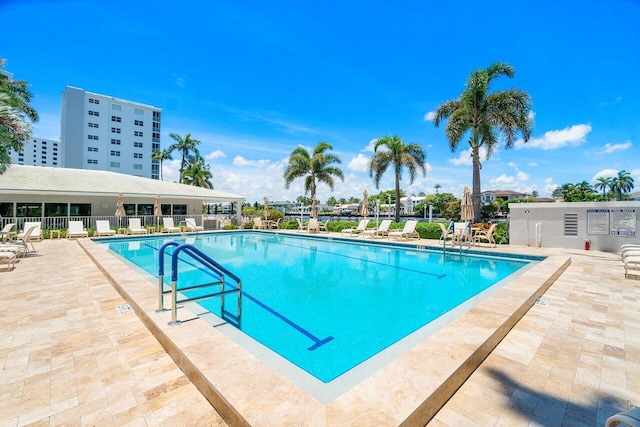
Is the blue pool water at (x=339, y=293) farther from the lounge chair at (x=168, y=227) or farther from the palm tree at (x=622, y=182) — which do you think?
the palm tree at (x=622, y=182)

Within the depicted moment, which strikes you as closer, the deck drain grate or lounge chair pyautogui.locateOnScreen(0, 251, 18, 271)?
the deck drain grate

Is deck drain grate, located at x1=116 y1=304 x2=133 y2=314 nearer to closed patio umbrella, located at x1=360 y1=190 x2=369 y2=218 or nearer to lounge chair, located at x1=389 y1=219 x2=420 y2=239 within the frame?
lounge chair, located at x1=389 y1=219 x2=420 y2=239

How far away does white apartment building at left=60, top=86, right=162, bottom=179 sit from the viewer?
46.3 meters

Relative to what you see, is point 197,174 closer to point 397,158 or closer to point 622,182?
point 397,158

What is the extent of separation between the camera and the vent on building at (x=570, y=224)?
39.1 ft

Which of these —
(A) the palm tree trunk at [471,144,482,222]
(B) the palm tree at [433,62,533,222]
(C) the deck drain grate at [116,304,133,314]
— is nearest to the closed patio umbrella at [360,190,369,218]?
(B) the palm tree at [433,62,533,222]

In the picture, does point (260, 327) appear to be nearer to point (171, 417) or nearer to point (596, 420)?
point (171, 417)

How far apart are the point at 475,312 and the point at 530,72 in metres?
17.1

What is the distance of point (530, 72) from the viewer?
15469mm

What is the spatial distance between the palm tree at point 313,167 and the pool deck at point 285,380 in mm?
19528

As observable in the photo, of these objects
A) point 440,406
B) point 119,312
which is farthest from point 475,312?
point 119,312

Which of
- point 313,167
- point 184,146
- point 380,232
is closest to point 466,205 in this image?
point 380,232

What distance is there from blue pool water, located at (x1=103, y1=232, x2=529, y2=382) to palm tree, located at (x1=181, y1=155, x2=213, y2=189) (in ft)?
85.3

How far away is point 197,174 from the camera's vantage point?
122ft
